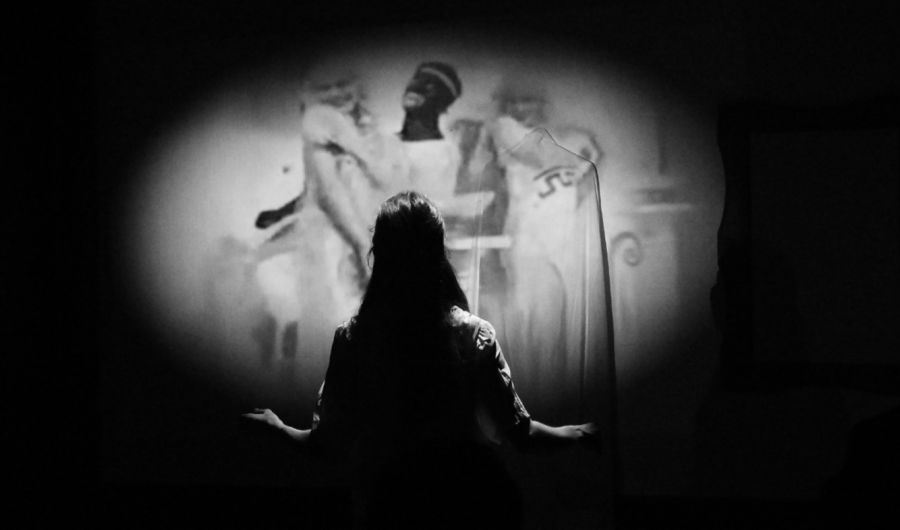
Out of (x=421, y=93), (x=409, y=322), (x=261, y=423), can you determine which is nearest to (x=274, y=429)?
(x=261, y=423)

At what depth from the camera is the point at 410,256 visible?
1.23 meters

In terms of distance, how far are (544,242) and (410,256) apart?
0.62 meters

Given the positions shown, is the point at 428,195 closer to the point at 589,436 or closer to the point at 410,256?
the point at 410,256

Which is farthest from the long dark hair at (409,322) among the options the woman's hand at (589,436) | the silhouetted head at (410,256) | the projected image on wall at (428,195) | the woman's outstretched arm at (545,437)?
the projected image on wall at (428,195)

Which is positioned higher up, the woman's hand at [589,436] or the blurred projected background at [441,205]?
the blurred projected background at [441,205]

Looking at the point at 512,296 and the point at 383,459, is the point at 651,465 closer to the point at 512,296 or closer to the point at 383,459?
the point at 512,296

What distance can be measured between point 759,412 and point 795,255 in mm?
416

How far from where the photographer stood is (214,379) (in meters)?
1.96

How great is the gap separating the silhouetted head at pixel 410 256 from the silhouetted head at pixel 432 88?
0.69m

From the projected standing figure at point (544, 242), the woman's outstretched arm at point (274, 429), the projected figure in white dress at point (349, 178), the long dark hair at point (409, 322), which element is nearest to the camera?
the long dark hair at point (409, 322)

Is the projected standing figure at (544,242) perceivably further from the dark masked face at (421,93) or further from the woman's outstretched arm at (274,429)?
the woman's outstretched arm at (274,429)

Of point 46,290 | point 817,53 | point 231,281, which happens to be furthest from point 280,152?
point 817,53

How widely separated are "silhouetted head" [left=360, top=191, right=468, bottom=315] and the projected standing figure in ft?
1.82

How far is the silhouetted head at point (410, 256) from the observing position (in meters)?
1.22
